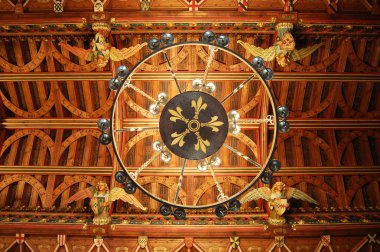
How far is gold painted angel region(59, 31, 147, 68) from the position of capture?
8.31 meters

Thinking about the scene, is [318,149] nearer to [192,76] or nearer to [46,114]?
[192,76]

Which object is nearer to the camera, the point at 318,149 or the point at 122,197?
the point at 122,197

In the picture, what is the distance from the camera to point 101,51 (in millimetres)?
8383

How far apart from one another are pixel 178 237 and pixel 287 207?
2305mm

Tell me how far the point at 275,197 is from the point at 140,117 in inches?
137

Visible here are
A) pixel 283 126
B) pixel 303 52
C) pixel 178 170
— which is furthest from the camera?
pixel 178 170

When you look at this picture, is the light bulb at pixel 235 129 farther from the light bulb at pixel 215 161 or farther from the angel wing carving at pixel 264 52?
the angel wing carving at pixel 264 52

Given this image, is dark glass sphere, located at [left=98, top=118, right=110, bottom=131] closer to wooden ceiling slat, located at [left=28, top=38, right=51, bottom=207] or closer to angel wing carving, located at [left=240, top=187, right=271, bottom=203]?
angel wing carving, located at [left=240, top=187, right=271, bottom=203]

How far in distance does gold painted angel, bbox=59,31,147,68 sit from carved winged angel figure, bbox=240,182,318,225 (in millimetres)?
3685

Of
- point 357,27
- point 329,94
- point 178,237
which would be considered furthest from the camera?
point 329,94

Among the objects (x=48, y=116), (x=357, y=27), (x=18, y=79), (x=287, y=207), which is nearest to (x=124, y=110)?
(x=48, y=116)

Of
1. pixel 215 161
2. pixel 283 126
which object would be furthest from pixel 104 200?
pixel 283 126

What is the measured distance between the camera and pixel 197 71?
30.6 feet

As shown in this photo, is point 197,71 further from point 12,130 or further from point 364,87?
point 12,130
